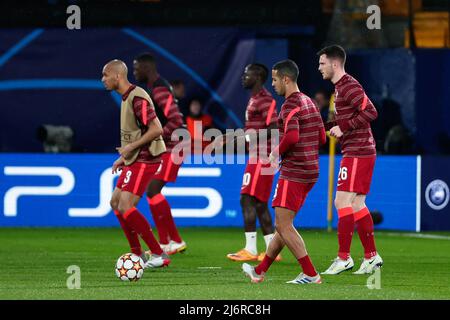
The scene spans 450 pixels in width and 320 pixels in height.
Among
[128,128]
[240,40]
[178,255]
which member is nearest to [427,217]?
[240,40]

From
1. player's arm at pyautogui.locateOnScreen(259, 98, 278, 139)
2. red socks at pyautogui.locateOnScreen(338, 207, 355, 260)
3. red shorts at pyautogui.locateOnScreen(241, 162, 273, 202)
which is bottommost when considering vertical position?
red socks at pyautogui.locateOnScreen(338, 207, 355, 260)

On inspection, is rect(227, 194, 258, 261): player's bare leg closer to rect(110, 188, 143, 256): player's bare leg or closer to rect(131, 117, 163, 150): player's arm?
rect(110, 188, 143, 256): player's bare leg

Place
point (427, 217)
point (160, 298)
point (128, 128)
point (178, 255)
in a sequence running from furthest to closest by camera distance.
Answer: point (427, 217) → point (178, 255) → point (128, 128) → point (160, 298)

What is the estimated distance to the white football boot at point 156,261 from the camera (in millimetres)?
13680

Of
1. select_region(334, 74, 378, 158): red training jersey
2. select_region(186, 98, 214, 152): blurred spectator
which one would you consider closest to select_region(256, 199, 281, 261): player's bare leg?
select_region(334, 74, 378, 158): red training jersey

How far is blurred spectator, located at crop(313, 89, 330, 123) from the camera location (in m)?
21.2

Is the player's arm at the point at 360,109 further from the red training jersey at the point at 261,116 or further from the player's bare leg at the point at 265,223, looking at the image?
the player's bare leg at the point at 265,223

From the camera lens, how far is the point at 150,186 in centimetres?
1576

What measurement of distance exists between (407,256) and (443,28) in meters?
7.86

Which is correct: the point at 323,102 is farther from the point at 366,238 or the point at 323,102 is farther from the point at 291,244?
the point at 291,244

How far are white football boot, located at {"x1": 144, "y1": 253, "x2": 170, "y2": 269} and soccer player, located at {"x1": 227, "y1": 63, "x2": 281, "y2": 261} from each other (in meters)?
1.33

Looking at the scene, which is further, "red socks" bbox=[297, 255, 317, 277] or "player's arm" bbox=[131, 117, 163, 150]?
"player's arm" bbox=[131, 117, 163, 150]

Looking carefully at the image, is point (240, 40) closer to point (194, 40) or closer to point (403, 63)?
point (194, 40)

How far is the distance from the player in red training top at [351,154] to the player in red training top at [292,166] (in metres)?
1.00
